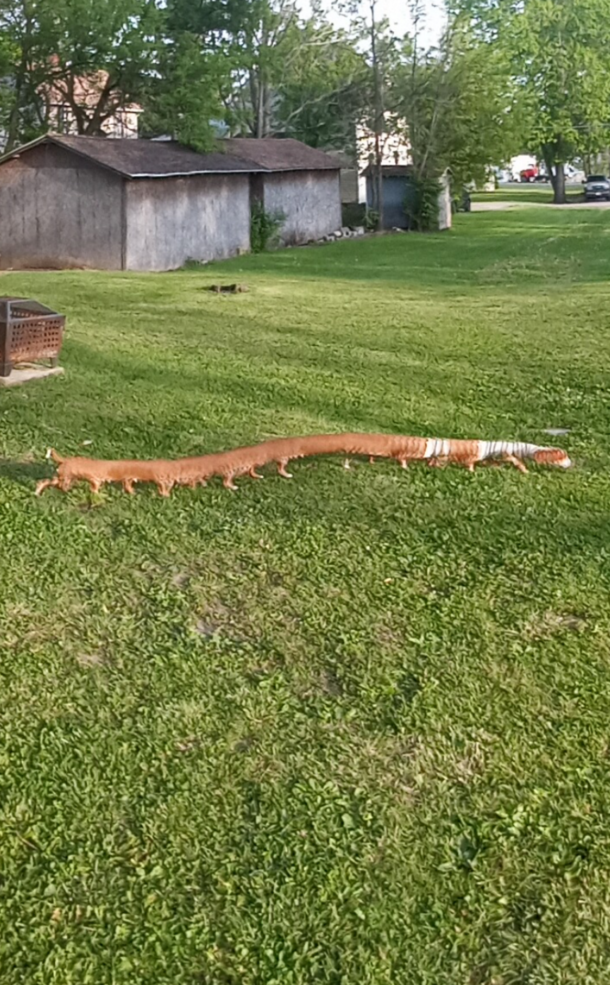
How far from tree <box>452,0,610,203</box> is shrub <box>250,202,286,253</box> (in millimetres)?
27400

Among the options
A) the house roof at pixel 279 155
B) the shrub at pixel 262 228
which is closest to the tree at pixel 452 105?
the house roof at pixel 279 155

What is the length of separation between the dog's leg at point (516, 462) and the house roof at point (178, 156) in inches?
678

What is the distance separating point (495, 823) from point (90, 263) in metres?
21.6

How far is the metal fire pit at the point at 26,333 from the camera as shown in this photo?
877 cm

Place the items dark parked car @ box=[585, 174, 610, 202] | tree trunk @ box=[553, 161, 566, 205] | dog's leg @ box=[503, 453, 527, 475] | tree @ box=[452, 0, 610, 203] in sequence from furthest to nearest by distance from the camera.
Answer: dark parked car @ box=[585, 174, 610, 202] → tree trunk @ box=[553, 161, 566, 205] → tree @ box=[452, 0, 610, 203] → dog's leg @ box=[503, 453, 527, 475]

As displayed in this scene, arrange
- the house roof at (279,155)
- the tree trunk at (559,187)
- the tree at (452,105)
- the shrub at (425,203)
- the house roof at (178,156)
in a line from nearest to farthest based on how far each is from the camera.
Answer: the house roof at (178,156) → the house roof at (279,155) → the shrub at (425,203) → the tree at (452,105) → the tree trunk at (559,187)

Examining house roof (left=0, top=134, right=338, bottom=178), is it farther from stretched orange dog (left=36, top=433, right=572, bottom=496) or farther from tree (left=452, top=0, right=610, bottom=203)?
tree (left=452, top=0, right=610, bottom=203)

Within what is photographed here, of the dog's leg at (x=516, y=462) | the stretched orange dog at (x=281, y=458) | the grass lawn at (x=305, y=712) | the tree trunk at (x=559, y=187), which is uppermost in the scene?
the tree trunk at (x=559, y=187)

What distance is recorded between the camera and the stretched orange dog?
19.4ft

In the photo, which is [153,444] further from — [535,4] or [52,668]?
[535,4]

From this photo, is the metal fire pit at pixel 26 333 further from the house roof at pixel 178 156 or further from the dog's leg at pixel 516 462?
the house roof at pixel 178 156

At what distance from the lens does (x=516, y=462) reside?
6.49 metres

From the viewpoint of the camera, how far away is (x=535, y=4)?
181ft

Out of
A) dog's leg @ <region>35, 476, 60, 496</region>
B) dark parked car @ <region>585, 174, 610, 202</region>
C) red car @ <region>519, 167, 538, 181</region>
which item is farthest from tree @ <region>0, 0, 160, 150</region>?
red car @ <region>519, 167, 538, 181</region>
